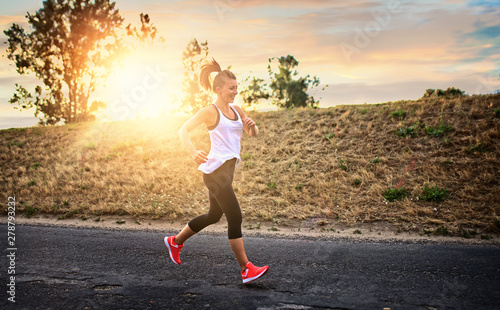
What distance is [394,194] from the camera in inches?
291

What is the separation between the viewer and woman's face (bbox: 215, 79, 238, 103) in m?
3.62

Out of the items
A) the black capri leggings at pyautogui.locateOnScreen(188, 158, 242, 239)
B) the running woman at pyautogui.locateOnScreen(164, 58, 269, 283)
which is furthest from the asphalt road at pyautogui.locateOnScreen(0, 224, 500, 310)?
the black capri leggings at pyautogui.locateOnScreen(188, 158, 242, 239)

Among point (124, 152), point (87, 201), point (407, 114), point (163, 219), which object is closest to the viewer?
point (163, 219)

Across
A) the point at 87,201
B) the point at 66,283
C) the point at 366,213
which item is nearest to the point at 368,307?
the point at 66,283

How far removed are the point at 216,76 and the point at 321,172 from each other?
6218 millimetres

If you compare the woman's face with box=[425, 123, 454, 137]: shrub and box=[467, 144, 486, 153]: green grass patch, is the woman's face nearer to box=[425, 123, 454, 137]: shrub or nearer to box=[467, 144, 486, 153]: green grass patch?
box=[467, 144, 486, 153]: green grass patch

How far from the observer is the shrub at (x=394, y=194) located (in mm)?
7277

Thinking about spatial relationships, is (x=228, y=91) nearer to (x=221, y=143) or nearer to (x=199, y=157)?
(x=221, y=143)

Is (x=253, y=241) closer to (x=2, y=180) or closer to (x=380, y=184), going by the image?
(x=380, y=184)

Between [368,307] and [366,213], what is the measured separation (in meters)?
4.16

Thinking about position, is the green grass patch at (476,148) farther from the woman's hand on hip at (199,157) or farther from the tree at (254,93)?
the tree at (254,93)

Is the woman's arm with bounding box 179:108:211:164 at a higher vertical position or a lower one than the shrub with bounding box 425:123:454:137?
lower

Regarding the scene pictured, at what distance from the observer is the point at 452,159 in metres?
8.46

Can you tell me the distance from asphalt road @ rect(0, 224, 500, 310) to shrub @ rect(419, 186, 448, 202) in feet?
7.83
